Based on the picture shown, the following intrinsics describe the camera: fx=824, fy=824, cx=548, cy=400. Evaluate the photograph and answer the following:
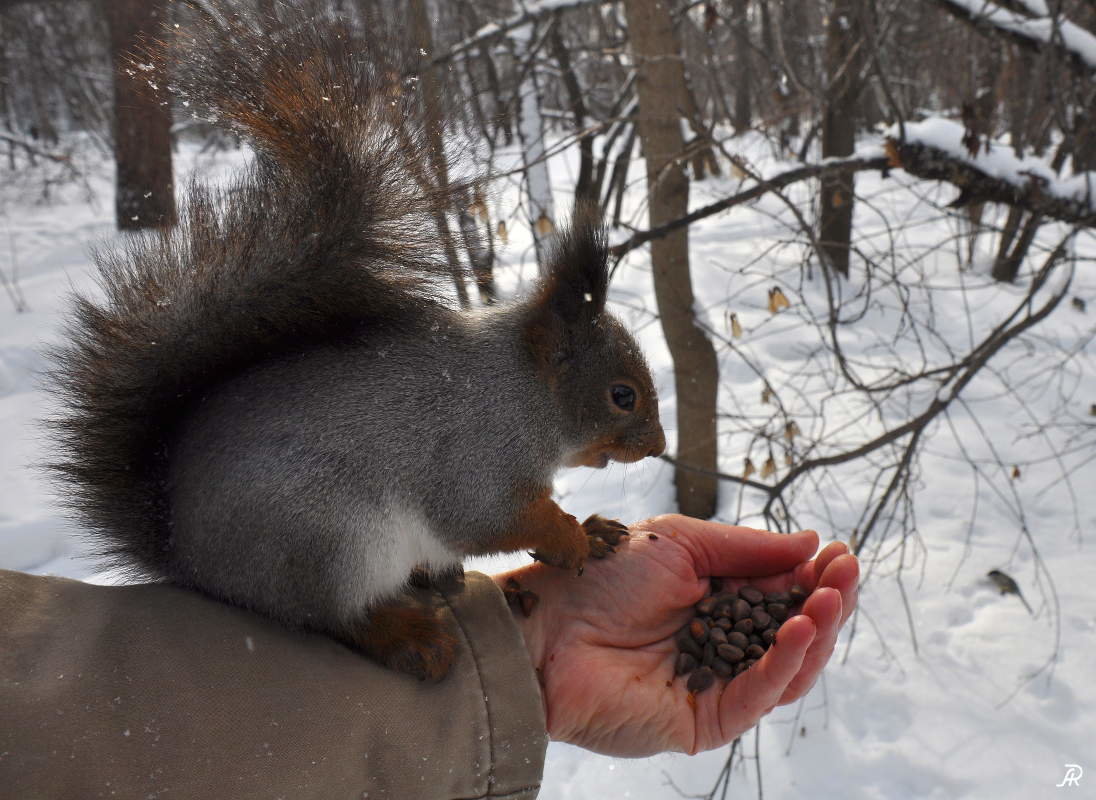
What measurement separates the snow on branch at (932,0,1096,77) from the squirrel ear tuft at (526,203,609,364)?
191 cm

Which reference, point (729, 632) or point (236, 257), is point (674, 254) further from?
point (236, 257)

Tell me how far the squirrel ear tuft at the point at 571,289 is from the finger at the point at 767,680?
0.59 m

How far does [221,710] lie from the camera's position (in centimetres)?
102

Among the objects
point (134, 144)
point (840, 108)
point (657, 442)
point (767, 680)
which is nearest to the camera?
point (767, 680)

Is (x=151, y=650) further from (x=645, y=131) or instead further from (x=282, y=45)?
(x=645, y=131)

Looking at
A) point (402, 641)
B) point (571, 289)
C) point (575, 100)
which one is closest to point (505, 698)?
point (402, 641)

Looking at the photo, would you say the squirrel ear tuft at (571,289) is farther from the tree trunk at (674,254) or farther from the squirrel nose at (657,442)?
the tree trunk at (674,254)

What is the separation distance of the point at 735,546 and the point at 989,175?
1.45 meters

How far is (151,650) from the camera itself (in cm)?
104

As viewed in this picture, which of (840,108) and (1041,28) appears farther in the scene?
(840,108)

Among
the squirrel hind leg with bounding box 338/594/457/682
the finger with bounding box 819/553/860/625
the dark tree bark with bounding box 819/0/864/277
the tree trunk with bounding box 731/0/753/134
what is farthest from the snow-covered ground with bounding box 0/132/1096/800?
the tree trunk with bounding box 731/0/753/134

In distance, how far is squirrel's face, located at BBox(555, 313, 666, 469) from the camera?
1456mm

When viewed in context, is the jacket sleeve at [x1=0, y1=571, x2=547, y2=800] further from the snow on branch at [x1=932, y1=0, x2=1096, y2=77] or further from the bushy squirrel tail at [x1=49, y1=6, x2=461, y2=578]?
the snow on branch at [x1=932, y1=0, x2=1096, y2=77]

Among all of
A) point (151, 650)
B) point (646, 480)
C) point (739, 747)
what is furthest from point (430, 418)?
point (646, 480)
